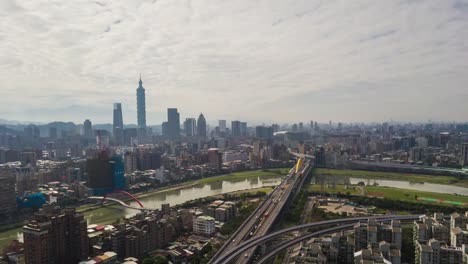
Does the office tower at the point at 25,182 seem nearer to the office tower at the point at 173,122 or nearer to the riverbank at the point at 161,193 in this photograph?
the riverbank at the point at 161,193

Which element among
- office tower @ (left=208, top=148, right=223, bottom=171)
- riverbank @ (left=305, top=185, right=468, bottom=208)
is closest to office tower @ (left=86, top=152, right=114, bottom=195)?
office tower @ (left=208, top=148, right=223, bottom=171)

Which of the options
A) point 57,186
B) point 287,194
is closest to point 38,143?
point 57,186

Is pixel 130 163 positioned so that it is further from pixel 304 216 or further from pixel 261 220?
pixel 304 216

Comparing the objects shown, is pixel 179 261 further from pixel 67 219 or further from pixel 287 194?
pixel 287 194

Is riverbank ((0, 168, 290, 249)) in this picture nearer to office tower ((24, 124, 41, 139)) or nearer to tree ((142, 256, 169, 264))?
tree ((142, 256, 169, 264))

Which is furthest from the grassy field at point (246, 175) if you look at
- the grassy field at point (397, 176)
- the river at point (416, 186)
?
the river at point (416, 186)

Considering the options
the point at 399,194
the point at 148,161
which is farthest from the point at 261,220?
the point at 148,161

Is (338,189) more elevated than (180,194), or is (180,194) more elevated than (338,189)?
(338,189)
